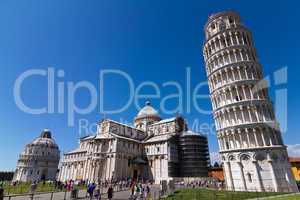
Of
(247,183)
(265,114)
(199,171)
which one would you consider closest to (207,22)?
(265,114)

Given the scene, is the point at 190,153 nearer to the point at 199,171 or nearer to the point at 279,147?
the point at 199,171

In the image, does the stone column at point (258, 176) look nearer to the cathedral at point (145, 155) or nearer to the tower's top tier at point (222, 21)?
the cathedral at point (145, 155)

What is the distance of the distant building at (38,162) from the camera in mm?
88062

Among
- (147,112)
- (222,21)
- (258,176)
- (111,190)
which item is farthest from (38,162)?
(222,21)

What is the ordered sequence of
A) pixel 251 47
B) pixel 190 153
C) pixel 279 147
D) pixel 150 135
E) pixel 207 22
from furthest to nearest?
pixel 150 135, pixel 190 153, pixel 207 22, pixel 251 47, pixel 279 147

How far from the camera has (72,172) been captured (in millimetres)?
68688

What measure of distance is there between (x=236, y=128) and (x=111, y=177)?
3414 centimetres

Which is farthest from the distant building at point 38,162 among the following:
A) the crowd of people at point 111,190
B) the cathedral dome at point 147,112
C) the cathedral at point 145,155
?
the crowd of people at point 111,190

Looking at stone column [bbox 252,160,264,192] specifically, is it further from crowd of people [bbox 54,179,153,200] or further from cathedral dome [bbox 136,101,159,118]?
cathedral dome [bbox 136,101,159,118]

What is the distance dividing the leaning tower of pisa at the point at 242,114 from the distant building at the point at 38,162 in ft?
299

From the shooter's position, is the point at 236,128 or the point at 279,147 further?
the point at 236,128

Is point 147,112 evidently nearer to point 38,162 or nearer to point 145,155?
point 145,155

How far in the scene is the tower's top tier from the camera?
3773 cm

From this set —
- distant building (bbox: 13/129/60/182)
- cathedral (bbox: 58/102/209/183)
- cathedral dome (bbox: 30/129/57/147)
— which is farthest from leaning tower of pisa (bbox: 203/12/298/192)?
cathedral dome (bbox: 30/129/57/147)
